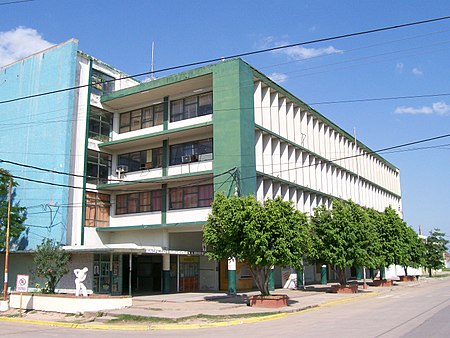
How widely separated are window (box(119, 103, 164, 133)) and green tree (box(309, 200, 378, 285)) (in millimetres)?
13892

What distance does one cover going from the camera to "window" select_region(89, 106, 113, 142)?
36500 millimetres

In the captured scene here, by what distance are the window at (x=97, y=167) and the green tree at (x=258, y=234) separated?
15164 mm

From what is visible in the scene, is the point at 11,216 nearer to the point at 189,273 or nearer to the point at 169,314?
the point at 189,273

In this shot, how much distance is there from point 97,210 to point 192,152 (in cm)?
912

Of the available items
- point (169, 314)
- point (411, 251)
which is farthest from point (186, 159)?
point (411, 251)

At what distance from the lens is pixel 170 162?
34.8 metres

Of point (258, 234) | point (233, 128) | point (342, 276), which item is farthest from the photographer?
point (342, 276)

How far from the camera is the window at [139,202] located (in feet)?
115

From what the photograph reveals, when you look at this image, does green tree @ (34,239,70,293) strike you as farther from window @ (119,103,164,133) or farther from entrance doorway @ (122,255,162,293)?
window @ (119,103,164,133)

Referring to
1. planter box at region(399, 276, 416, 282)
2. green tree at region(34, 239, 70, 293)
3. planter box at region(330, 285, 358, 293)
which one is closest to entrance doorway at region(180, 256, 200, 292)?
planter box at region(330, 285, 358, 293)

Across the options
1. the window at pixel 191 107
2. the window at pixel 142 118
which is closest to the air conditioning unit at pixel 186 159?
the window at pixel 191 107

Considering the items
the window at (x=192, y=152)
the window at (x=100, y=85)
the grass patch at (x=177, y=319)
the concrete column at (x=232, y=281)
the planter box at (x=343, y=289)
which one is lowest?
the grass patch at (x=177, y=319)

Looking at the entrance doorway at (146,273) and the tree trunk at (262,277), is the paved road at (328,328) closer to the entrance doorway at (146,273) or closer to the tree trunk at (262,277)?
the tree trunk at (262,277)

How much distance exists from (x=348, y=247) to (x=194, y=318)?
16822mm
